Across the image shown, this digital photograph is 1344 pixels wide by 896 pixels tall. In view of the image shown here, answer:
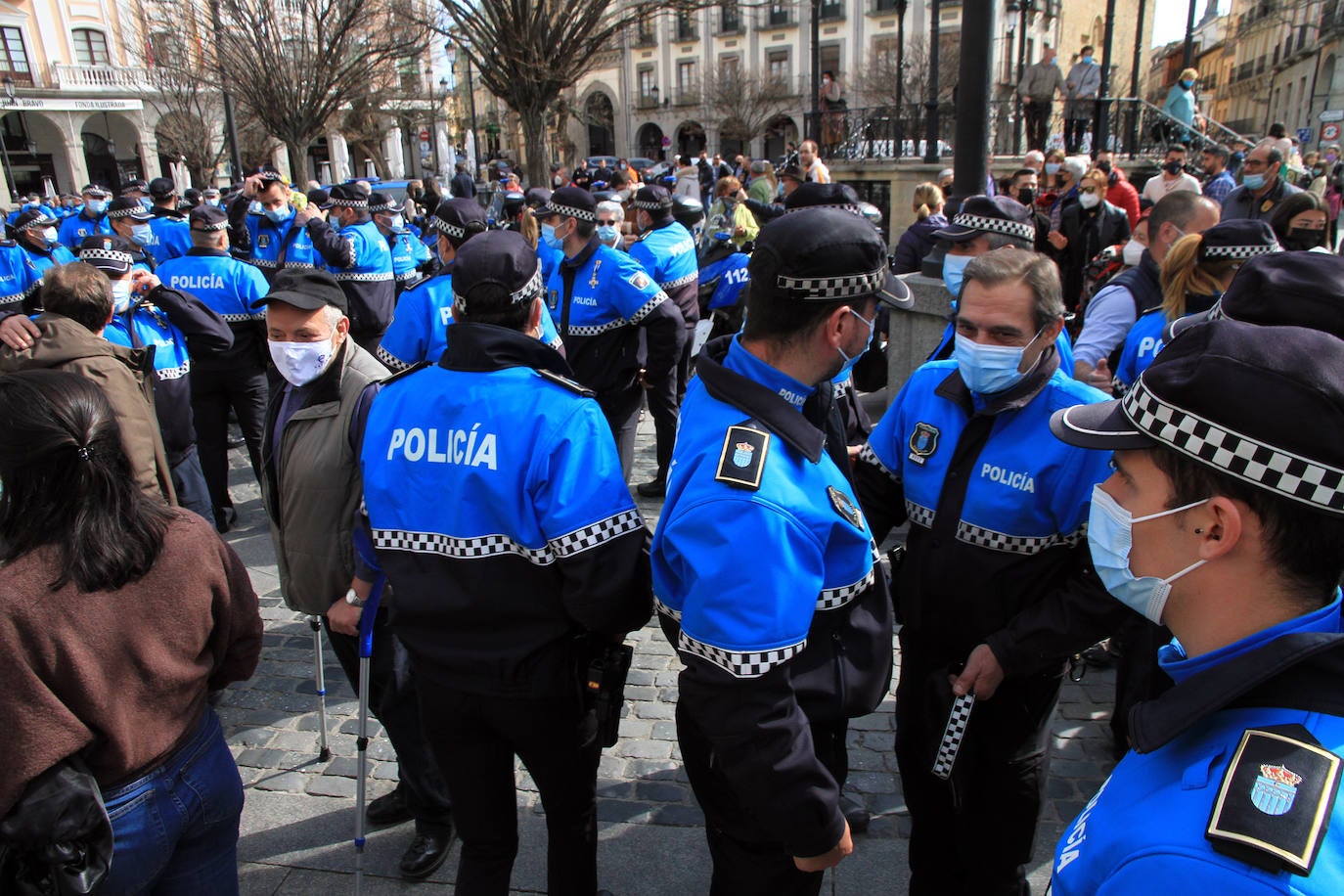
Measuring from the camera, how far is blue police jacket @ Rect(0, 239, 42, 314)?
7555 mm

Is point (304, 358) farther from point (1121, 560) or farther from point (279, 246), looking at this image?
point (279, 246)

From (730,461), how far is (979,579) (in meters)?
1.06

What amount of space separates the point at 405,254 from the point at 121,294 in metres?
5.00

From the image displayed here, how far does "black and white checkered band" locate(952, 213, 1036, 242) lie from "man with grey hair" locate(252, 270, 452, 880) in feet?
9.77

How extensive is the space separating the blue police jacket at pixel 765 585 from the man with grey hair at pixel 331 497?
1.49m

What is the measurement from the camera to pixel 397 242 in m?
10.1

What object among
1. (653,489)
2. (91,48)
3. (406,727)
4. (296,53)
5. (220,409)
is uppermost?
(91,48)

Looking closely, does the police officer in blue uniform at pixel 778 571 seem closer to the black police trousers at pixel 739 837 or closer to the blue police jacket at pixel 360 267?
the black police trousers at pixel 739 837

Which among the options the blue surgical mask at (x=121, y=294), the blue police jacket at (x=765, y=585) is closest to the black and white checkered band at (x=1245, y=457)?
the blue police jacket at (x=765, y=585)

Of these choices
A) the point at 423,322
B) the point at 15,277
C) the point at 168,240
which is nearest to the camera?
the point at 423,322

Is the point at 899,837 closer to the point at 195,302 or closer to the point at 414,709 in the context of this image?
the point at 414,709

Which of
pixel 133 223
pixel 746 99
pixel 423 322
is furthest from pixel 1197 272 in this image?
pixel 746 99

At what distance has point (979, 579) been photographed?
2.51 meters

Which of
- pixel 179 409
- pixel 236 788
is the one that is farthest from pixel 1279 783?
pixel 179 409
